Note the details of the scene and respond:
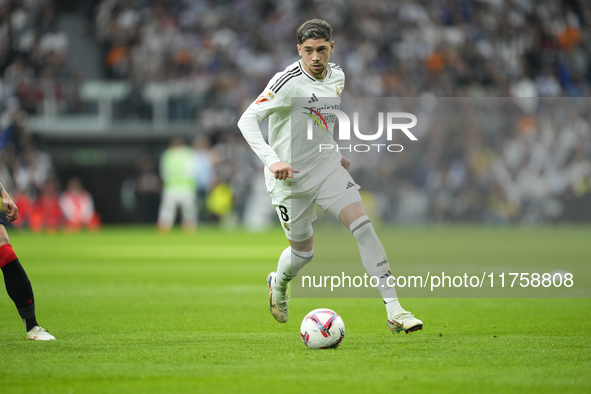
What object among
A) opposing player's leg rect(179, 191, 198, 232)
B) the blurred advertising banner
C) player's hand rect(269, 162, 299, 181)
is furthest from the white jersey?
opposing player's leg rect(179, 191, 198, 232)

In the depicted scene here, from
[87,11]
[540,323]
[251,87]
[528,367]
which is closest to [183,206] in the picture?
[251,87]

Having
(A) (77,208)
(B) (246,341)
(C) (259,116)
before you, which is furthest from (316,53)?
(A) (77,208)

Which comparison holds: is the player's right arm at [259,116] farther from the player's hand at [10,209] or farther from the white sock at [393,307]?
the player's hand at [10,209]

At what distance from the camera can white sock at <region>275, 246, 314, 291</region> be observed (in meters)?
6.61

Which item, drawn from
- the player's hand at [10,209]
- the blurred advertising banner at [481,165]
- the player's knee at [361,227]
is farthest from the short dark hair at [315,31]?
the blurred advertising banner at [481,165]

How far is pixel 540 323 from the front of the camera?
6.95 metres

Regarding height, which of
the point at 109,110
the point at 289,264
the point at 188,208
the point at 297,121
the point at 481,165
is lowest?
the point at 289,264

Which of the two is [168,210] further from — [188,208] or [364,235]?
[364,235]

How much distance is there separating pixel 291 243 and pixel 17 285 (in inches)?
82.3

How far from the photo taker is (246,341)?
601 cm

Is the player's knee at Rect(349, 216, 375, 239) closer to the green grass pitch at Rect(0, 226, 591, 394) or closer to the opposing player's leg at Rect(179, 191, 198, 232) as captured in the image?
the green grass pitch at Rect(0, 226, 591, 394)

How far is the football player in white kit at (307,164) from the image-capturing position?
617 centimetres

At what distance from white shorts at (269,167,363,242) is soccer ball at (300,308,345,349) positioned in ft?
3.17

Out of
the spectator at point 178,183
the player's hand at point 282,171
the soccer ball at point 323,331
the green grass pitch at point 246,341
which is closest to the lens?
the green grass pitch at point 246,341
